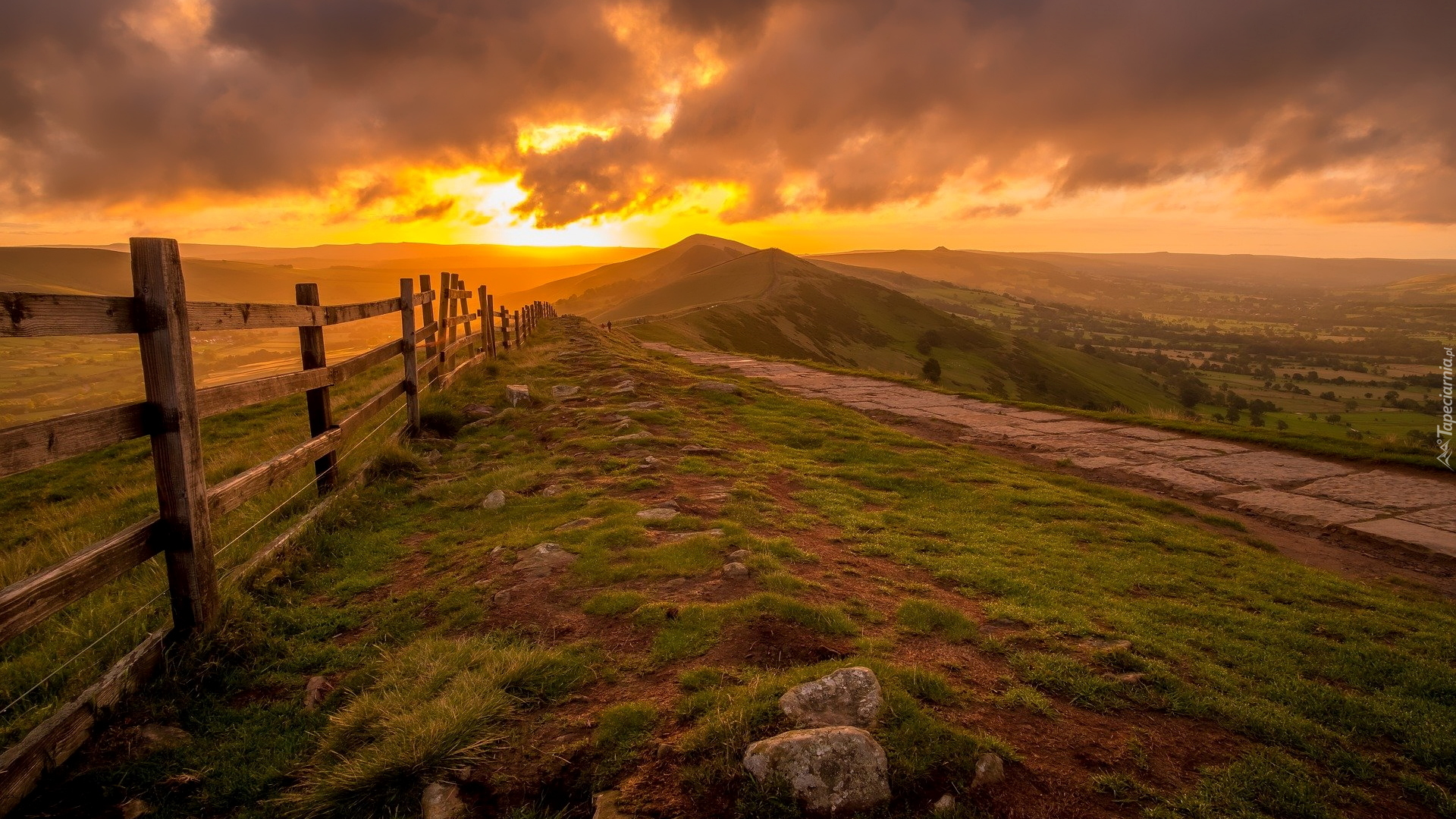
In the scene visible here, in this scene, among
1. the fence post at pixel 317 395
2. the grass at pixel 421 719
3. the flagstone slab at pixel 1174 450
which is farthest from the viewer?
the flagstone slab at pixel 1174 450

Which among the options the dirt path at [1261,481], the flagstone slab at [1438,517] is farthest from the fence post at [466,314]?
the flagstone slab at [1438,517]

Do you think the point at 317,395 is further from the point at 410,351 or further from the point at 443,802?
the point at 443,802

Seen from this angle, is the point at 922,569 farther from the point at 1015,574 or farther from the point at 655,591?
the point at 655,591

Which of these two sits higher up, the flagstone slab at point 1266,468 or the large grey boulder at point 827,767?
the large grey boulder at point 827,767

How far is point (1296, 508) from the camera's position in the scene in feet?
31.6

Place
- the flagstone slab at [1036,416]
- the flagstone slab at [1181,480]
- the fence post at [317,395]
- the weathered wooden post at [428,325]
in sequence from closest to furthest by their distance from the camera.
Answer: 1. the fence post at [317,395]
2. the flagstone slab at [1181,480]
3. the weathered wooden post at [428,325]
4. the flagstone slab at [1036,416]

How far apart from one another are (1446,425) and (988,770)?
16.9m

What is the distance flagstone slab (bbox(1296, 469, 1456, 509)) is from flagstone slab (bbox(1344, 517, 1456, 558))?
3.09 feet

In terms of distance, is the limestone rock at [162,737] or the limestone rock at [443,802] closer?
the limestone rock at [443,802]

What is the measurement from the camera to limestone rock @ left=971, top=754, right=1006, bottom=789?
3.02 metres

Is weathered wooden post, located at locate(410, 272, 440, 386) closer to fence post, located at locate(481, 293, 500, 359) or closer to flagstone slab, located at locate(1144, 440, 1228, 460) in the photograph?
fence post, located at locate(481, 293, 500, 359)

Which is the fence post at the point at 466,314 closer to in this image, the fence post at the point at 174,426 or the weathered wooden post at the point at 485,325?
the weathered wooden post at the point at 485,325

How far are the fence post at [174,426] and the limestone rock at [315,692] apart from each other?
0.99 m

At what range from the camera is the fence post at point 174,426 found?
4059 millimetres
